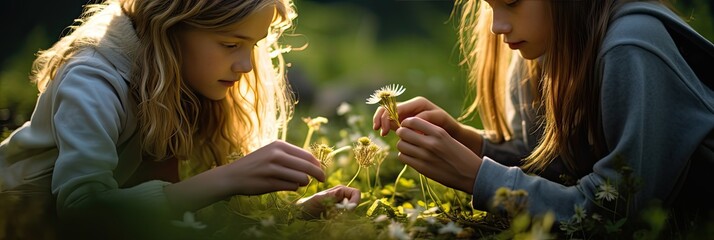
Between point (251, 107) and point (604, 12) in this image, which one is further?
point (251, 107)

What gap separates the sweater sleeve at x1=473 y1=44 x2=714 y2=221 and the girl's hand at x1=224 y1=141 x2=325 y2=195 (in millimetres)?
427

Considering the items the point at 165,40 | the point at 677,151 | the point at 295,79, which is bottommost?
the point at 295,79

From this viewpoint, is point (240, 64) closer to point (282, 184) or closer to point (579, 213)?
point (282, 184)

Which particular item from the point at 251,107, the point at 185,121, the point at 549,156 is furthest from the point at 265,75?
the point at 549,156

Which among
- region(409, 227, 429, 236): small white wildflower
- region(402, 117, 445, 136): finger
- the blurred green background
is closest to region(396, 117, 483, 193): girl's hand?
region(402, 117, 445, 136): finger

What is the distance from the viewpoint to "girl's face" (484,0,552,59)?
209cm

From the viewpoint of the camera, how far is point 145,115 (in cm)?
217

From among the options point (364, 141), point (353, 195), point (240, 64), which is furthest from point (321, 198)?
point (240, 64)

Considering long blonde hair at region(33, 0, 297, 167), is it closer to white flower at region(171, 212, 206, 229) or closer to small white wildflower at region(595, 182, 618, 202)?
white flower at region(171, 212, 206, 229)

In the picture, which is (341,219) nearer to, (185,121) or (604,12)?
(185,121)

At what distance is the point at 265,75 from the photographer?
8.63 ft

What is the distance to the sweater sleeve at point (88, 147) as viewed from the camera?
195 centimetres

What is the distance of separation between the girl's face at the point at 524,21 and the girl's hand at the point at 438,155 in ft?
1.08

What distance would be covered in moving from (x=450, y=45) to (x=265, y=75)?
113 inches
